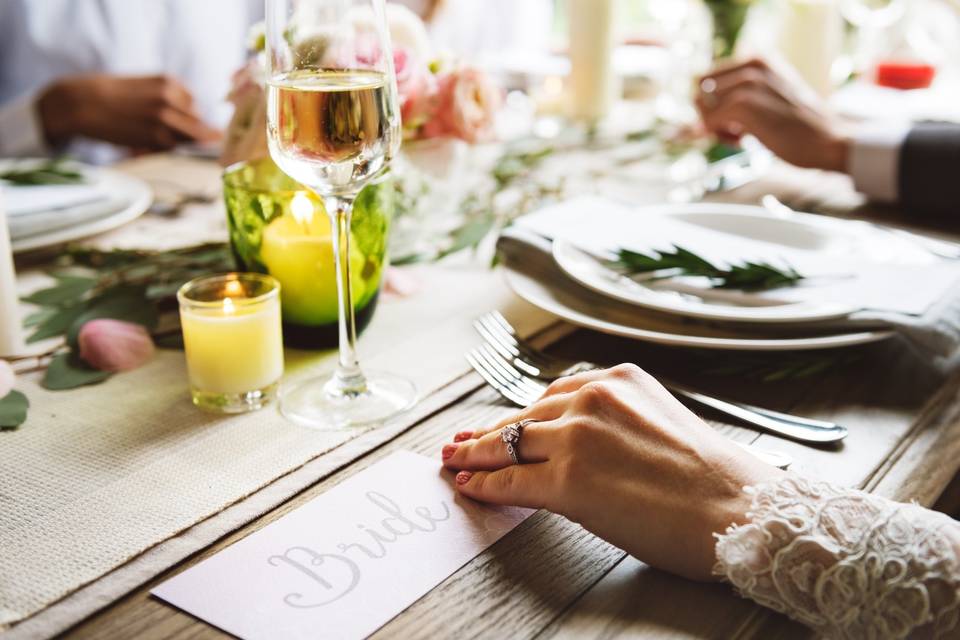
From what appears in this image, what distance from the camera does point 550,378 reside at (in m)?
0.82

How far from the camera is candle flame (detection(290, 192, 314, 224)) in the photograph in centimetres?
89

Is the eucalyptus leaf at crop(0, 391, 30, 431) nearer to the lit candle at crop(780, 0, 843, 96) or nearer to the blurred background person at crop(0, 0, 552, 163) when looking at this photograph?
the blurred background person at crop(0, 0, 552, 163)

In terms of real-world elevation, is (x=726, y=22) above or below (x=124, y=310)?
above

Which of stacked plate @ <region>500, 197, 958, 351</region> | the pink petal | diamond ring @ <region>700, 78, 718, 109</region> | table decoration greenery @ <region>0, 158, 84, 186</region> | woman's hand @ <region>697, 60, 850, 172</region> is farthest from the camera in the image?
diamond ring @ <region>700, 78, 718, 109</region>

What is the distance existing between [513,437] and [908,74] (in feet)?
6.47

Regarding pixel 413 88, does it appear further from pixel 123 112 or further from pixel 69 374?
pixel 123 112

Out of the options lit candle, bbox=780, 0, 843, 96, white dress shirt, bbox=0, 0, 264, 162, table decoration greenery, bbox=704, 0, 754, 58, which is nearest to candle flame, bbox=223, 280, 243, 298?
table decoration greenery, bbox=704, 0, 754, 58

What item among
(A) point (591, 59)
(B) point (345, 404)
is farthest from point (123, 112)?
(B) point (345, 404)

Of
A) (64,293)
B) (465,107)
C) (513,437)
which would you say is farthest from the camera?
(465,107)

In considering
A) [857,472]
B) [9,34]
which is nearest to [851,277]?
[857,472]

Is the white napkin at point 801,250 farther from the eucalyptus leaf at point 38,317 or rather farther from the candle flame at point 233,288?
the eucalyptus leaf at point 38,317

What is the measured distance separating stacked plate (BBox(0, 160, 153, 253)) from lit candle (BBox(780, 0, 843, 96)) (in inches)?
59.4

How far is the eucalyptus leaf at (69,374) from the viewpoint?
2.70 ft

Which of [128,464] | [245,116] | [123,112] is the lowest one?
[128,464]
